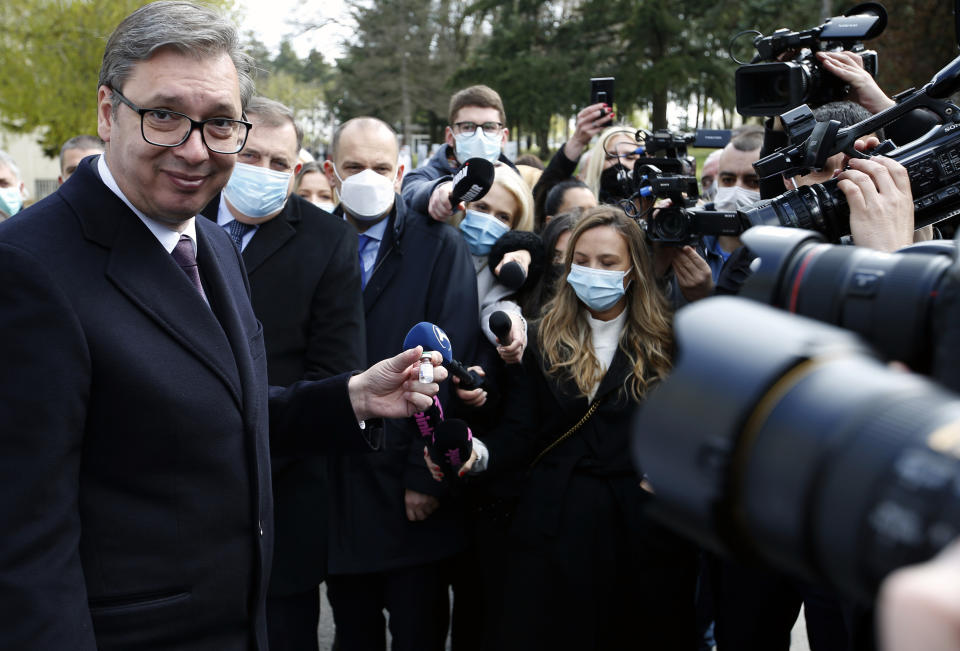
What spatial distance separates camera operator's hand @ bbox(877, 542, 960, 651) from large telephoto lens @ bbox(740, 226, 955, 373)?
0.65 meters

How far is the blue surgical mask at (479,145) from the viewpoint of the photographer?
16.0 ft

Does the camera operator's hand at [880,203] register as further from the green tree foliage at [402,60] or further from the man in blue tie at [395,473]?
the green tree foliage at [402,60]

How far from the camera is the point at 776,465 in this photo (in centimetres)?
77

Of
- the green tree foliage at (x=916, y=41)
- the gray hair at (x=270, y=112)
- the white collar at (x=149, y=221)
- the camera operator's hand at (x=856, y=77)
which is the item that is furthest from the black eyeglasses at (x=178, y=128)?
the green tree foliage at (x=916, y=41)

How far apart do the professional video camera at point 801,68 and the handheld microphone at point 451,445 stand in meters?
1.50

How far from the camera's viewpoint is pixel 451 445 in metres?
2.92

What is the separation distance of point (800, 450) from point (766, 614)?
2.89 meters

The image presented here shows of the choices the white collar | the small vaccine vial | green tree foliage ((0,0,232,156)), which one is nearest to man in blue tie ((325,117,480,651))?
the small vaccine vial

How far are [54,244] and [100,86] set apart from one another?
46 cm

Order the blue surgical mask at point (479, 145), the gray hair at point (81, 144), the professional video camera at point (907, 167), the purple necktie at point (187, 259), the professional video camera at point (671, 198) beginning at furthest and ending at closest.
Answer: the gray hair at point (81, 144) → the blue surgical mask at point (479, 145) → the professional video camera at point (671, 198) → the professional video camera at point (907, 167) → the purple necktie at point (187, 259)

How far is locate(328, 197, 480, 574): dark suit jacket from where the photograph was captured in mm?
3279

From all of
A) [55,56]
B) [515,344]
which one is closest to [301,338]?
[515,344]

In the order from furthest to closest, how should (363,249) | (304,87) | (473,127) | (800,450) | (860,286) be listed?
(304,87)
(473,127)
(363,249)
(860,286)
(800,450)

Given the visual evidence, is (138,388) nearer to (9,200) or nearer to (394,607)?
(394,607)
